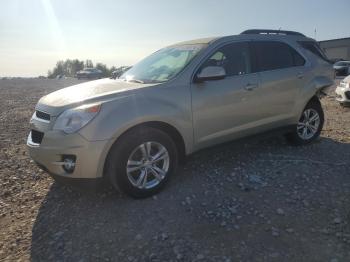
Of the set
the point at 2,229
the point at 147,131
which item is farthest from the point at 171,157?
the point at 2,229

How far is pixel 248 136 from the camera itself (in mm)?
5133

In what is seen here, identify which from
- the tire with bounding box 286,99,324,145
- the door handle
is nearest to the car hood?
the door handle

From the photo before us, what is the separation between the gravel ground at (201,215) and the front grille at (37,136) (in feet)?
2.47

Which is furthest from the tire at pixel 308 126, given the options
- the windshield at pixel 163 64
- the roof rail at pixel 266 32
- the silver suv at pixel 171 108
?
the windshield at pixel 163 64

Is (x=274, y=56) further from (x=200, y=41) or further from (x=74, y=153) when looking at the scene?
(x=74, y=153)

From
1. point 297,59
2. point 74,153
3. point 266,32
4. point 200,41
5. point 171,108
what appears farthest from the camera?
point 297,59

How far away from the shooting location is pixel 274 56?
5453 mm

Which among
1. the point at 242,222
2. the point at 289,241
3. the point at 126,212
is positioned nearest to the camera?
the point at 289,241

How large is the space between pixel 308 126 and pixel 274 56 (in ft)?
4.82

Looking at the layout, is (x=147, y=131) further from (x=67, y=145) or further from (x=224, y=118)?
(x=224, y=118)

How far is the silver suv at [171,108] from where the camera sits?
12.4ft

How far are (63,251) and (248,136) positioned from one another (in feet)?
9.68

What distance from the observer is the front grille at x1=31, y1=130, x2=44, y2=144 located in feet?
13.1


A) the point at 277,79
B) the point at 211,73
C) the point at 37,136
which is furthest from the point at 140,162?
the point at 277,79
